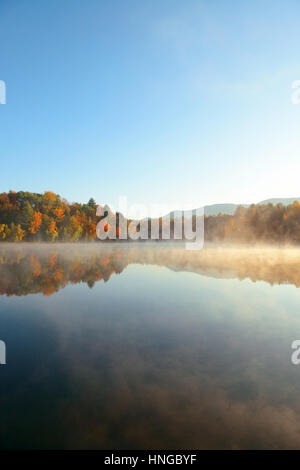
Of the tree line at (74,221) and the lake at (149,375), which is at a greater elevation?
the tree line at (74,221)

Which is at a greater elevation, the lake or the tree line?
the tree line

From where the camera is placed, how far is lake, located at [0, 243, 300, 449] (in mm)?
3607

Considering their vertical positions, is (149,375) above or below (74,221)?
below

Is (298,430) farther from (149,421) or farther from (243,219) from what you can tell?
(243,219)

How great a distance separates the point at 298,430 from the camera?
3.75 m

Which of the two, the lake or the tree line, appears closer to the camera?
the lake

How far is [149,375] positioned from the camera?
17.1 feet

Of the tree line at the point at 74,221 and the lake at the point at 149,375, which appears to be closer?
the lake at the point at 149,375

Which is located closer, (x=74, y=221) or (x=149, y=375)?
(x=149, y=375)

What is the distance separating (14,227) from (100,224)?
3521 centimetres

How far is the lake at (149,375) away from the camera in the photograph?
361cm
